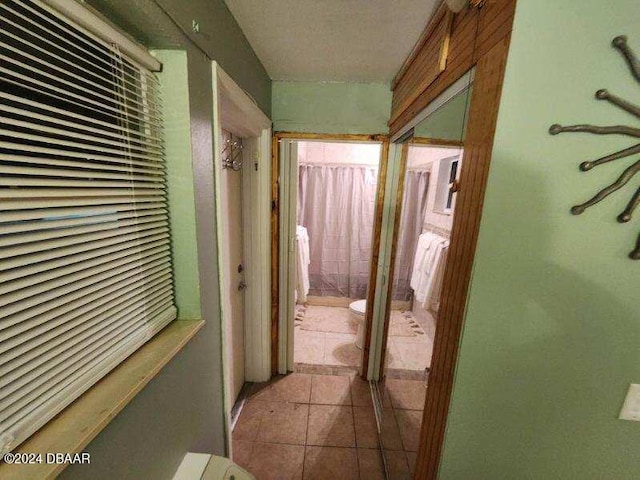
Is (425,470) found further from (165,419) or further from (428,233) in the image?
(428,233)

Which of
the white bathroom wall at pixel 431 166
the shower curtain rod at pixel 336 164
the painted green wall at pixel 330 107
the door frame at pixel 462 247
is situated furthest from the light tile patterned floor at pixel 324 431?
the shower curtain rod at pixel 336 164

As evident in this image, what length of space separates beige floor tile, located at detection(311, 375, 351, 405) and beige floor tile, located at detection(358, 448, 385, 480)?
1.20ft

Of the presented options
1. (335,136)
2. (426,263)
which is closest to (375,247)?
(426,263)

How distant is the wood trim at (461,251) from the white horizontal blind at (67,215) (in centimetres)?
92

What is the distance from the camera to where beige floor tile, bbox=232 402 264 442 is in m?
1.65

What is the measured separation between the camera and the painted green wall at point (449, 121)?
811 mm

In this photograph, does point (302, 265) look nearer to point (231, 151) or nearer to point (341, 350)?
point (341, 350)

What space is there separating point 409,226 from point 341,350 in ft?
4.95

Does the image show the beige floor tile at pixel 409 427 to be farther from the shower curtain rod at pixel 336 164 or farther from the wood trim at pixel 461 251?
the shower curtain rod at pixel 336 164

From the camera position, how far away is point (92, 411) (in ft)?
1.74

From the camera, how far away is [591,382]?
70 cm

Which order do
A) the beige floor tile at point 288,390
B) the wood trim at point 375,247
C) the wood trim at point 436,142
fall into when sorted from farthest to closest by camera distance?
the beige floor tile at point 288,390
the wood trim at point 375,247
the wood trim at point 436,142

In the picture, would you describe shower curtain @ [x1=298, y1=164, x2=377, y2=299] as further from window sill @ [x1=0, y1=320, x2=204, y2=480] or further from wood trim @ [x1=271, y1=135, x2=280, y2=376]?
window sill @ [x1=0, y1=320, x2=204, y2=480]

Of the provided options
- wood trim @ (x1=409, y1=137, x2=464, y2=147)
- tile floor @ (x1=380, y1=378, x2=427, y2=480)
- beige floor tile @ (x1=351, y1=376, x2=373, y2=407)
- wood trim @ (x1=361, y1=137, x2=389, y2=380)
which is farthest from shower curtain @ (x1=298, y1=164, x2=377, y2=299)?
tile floor @ (x1=380, y1=378, x2=427, y2=480)
